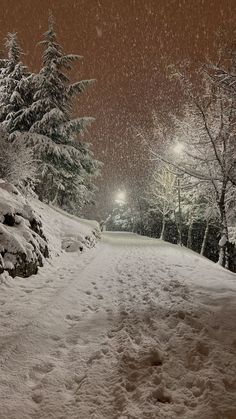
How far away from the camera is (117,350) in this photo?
515cm

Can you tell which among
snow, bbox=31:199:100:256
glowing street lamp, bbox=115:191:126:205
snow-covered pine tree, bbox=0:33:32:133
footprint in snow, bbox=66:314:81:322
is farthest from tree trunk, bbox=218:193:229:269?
glowing street lamp, bbox=115:191:126:205

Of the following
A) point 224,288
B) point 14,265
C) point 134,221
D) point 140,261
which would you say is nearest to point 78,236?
point 140,261

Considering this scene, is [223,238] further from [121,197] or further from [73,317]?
[121,197]

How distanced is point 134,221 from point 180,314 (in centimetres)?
5230

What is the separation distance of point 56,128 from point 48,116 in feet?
5.34

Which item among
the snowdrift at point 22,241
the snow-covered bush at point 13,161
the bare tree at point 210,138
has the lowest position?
the snowdrift at point 22,241

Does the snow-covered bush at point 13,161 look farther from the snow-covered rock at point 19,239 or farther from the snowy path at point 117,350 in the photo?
the snowy path at point 117,350

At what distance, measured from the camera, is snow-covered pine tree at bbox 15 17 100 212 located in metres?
23.5

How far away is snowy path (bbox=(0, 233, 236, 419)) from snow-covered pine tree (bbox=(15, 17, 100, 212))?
15.8 meters

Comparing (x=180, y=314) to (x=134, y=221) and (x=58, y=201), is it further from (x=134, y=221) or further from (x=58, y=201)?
(x=134, y=221)

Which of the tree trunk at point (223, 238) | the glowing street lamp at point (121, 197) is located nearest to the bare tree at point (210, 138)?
the tree trunk at point (223, 238)

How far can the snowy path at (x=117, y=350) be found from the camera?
380 centimetres

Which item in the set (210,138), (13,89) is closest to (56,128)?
(13,89)

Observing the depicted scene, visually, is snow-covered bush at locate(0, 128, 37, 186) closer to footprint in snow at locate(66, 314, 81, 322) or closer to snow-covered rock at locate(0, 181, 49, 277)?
snow-covered rock at locate(0, 181, 49, 277)
